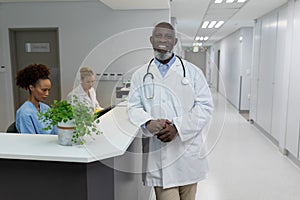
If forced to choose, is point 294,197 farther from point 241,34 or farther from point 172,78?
point 241,34

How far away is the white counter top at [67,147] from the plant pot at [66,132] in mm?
26

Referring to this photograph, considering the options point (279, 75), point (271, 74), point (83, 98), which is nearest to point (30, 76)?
point (83, 98)

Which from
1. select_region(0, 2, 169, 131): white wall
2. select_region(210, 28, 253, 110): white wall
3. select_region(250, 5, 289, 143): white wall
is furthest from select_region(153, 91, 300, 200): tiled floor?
select_region(210, 28, 253, 110): white wall

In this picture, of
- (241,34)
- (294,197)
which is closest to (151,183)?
(294,197)

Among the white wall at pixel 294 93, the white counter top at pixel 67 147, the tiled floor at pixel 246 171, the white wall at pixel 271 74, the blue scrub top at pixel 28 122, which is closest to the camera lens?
the white counter top at pixel 67 147

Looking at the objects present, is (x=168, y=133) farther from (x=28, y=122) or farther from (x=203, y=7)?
(x=203, y=7)

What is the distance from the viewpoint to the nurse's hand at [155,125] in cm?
135

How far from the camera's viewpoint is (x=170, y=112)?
1413 mm

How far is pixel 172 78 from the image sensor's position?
1400 millimetres

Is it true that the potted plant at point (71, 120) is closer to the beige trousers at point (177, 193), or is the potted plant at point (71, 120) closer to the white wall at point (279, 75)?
the beige trousers at point (177, 193)

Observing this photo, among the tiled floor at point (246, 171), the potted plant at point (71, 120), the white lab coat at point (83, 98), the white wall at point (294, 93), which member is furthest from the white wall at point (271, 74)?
the potted plant at point (71, 120)

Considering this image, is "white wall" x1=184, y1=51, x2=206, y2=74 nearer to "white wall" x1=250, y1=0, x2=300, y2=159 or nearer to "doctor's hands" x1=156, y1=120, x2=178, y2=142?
"doctor's hands" x1=156, y1=120, x2=178, y2=142

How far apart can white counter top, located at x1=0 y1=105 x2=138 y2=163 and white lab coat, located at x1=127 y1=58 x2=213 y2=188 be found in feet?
0.48

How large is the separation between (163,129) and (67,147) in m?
0.46
